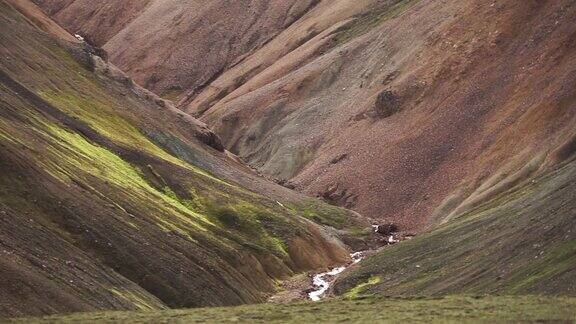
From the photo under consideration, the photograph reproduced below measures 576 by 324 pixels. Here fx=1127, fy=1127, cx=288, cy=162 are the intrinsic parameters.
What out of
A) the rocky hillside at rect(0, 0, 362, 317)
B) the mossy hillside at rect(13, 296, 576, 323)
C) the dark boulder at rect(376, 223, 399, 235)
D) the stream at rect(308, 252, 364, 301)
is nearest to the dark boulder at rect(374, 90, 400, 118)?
the rocky hillside at rect(0, 0, 362, 317)

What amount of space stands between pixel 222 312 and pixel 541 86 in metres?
60.9

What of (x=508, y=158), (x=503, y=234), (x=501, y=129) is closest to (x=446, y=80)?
(x=501, y=129)

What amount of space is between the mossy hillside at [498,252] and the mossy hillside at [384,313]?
4.73 metres

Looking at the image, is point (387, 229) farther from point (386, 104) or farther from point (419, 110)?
point (386, 104)

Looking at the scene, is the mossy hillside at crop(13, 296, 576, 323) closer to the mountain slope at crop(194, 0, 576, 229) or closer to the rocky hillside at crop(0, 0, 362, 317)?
the rocky hillside at crop(0, 0, 362, 317)

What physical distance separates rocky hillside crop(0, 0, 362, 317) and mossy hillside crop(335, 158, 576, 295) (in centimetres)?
812

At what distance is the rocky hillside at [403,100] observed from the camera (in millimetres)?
94062

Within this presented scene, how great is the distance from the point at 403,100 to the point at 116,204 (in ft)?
186

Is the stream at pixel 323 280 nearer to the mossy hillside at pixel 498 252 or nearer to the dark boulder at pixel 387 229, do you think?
the mossy hillside at pixel 498 252

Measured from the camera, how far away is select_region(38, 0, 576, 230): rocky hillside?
94.1m

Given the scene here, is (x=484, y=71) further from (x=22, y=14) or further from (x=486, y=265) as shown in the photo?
(x=486, y=265)

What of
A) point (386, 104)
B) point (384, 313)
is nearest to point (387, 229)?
point (386, 104)

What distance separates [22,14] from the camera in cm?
10350

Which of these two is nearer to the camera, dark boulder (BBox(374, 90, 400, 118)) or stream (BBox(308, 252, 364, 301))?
stream (BBox(308, 252, 364, 301))
